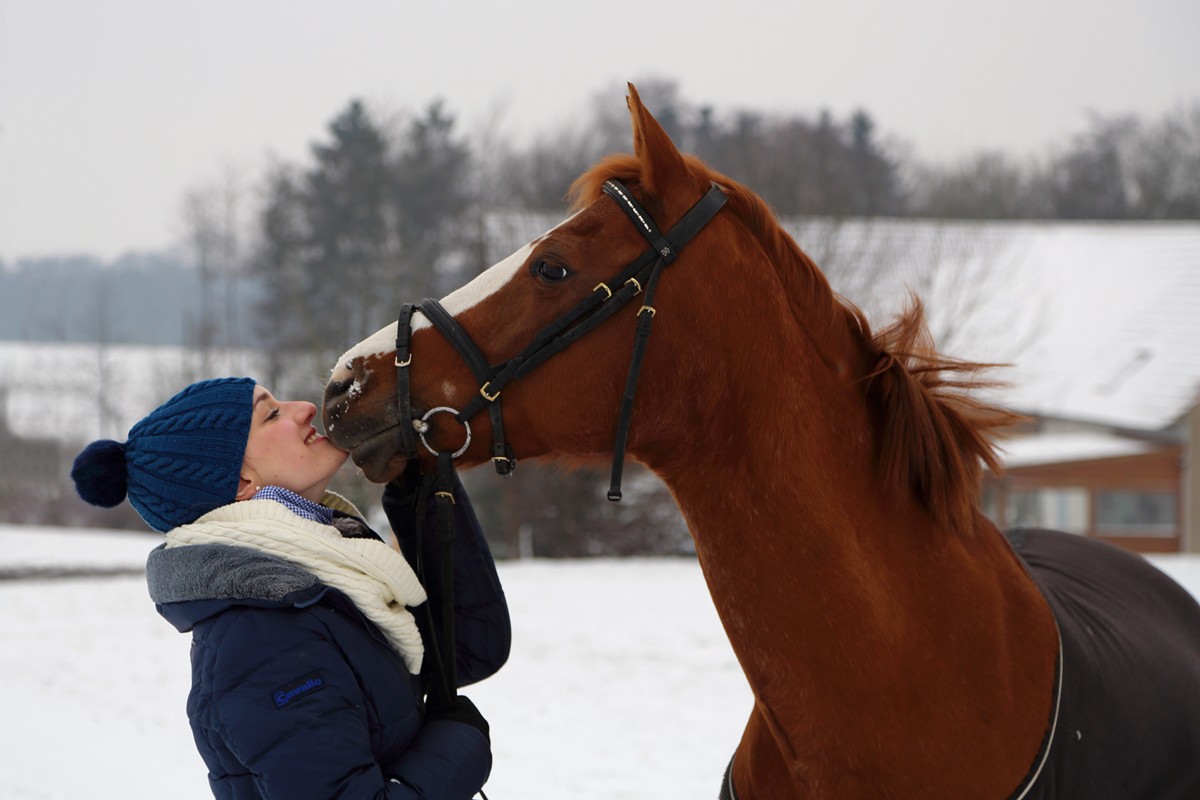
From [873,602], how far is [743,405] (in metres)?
0.46

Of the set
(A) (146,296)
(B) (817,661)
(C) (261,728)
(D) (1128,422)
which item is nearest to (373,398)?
(C) (261,728)

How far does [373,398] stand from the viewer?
1.93 m

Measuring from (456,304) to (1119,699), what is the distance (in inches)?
65.6

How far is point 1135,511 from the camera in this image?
60.5ft

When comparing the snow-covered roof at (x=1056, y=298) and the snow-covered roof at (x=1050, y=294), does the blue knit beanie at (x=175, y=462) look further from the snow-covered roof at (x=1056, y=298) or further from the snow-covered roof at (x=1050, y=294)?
the snow-covered roof at (x=1056, y=298)

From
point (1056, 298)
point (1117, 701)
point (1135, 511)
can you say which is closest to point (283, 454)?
point (1117, 701)

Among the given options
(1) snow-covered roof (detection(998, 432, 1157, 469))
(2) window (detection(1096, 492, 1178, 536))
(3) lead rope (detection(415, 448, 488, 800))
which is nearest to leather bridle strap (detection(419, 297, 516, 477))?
(3) lead rope (detection(415, 448, 488, 800))

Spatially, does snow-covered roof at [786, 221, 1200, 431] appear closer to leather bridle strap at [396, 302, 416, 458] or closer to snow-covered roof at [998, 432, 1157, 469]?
snow-covered roof at [998, 432, 1157, 469]

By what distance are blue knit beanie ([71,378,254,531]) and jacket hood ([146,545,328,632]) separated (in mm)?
122

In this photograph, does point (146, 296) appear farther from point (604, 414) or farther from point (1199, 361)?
A: point (604, 414)

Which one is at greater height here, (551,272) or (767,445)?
(551,272)

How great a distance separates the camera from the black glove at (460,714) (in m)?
2.00

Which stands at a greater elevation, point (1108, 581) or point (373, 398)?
point (373, 398)

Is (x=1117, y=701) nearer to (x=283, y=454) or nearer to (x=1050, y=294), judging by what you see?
(x=283, y=454)
